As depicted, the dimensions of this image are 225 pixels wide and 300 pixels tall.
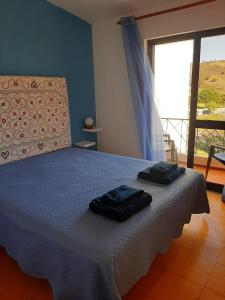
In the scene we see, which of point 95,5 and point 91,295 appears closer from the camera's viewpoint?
point 91,295

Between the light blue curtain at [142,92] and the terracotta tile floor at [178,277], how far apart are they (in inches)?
53.0

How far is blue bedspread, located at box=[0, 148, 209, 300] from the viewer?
117 cm

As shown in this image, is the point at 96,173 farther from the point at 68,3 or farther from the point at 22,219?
the point at 68,3

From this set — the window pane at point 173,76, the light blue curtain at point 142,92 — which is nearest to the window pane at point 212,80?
the window pane at point 173,76

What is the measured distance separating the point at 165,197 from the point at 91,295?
0.86 metres

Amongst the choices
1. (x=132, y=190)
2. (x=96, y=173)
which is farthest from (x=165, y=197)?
(x=96, y=173)

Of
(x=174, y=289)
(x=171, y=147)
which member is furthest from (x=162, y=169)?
(x=171, y=147)

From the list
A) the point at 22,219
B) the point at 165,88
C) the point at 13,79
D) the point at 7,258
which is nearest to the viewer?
the point at 22,219

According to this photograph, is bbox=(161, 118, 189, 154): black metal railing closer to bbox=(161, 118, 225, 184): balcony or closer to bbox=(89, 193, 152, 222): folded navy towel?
bbox=(161, 118, 225, 184): balcony

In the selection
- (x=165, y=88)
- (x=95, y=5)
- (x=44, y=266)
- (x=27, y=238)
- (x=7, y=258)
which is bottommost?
(x=7, y=258)

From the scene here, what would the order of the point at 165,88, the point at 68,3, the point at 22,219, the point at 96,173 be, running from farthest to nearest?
the point at 165,88, the point at 68,3, the point at 96,173, the point at 22,219

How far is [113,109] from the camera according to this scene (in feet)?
11.9

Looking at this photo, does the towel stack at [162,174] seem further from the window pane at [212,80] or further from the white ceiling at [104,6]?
the white ceiling at [104,6]

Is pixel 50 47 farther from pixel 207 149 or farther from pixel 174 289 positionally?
pixel 174 289
